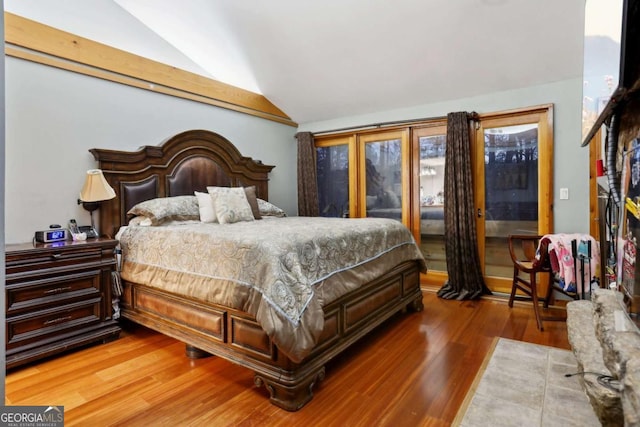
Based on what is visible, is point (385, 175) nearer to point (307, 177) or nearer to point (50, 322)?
point (307, 177)

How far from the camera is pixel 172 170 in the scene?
3.63 metres

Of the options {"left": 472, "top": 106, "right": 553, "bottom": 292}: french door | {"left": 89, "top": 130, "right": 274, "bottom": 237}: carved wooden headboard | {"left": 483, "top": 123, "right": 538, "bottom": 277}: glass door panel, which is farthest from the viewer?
{"left": 483, "top": 123, "right": 538, "bottom": 277}: glass door panel

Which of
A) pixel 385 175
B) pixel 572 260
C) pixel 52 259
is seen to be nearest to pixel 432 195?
pixel 385 175

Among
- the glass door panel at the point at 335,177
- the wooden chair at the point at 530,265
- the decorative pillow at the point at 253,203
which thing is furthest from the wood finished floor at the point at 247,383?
the glass door panel at the point at 335,177

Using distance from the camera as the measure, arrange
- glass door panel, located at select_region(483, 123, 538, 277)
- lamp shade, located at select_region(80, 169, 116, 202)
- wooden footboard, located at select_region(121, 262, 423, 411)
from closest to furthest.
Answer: wooden footboard, located at select_region(121, 262, 423, 411)
lamp shade, located at select_region(80, 169, 116, 202)
glass door panel, located at select_region(483, 123, 538, 277)

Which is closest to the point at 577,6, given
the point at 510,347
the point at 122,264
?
the point at 510,347

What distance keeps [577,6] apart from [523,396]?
2908 mm

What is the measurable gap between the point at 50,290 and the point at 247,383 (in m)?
1.60

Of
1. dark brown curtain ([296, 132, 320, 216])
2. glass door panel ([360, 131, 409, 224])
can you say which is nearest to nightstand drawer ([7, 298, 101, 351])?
dark brown curtain ([296, 132, 320, 216])

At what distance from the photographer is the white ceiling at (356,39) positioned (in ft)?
9.65

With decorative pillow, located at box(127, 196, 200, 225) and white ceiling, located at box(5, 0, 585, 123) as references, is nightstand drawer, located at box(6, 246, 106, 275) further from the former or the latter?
white ceiling, located at box(5, 0, 585, 123)

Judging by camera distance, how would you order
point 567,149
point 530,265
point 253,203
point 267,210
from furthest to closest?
point 267,210, point 253,203, point 567,149, point 530,265

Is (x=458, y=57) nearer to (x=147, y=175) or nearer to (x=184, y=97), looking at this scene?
(x=184, y=97)

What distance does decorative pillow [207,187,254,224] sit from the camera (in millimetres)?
3260
